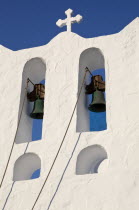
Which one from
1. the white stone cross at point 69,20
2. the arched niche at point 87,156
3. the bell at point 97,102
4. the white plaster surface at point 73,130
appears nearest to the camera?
the white plaster surface at point 73,130

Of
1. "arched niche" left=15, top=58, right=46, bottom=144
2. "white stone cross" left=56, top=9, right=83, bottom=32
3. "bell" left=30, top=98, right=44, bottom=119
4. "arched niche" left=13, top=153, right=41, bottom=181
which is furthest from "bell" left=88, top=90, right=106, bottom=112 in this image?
"white stone cross" left=56, top=9, right=83, bottom=32

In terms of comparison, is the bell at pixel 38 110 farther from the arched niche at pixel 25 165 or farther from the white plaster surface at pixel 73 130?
the arched niche at pixel 25 165

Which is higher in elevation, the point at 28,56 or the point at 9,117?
the point at 28,56

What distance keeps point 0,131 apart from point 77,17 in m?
2.43

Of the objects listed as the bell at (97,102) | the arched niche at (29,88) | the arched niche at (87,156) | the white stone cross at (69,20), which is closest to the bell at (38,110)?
the arched niche at (29,88)

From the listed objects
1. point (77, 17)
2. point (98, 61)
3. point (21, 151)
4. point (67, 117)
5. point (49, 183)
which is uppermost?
point (77, 17)

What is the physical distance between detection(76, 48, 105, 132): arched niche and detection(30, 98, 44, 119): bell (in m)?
0.69

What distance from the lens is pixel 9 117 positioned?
7504 mm

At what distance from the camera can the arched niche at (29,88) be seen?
746 centimetres

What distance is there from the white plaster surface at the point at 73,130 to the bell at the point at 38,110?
23cm

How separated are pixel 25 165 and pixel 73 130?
949mm

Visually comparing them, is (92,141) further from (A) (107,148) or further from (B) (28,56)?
(B) (28,56)

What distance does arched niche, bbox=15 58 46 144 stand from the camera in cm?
746

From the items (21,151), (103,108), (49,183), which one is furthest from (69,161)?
(103,108)
